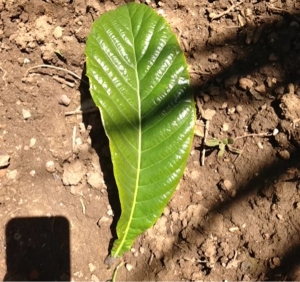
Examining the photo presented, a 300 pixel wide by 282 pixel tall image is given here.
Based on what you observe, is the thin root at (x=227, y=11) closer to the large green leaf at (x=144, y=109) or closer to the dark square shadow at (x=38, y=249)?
the large green leaf at (x=144, y=109)

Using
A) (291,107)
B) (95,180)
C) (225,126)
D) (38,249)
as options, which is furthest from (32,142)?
(291,107)

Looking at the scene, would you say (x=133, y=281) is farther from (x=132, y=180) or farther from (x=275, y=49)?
(x=275, y=49)

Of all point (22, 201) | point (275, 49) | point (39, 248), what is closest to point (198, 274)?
point (39, 248)

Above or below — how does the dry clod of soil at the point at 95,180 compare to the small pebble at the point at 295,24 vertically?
below

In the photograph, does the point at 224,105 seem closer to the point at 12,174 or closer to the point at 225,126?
the point at 225,126

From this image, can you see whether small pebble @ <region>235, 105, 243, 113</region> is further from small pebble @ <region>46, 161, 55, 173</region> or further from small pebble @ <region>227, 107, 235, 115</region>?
small pebble @ <region>46, 161, 55, 173</region>

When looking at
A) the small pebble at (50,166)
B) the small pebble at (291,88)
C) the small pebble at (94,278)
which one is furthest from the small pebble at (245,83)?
the small pebble at (94,278)

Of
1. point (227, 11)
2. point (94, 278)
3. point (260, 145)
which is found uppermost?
point (227, 11)

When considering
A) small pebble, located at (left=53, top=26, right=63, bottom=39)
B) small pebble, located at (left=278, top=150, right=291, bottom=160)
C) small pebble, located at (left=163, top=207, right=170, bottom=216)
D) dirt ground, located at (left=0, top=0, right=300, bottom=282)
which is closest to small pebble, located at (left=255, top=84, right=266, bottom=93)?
dirt ground, located at (left=0, top=0, right=300, bottom=282)
